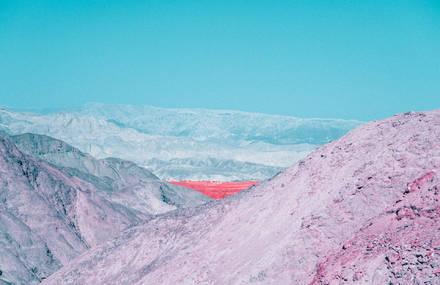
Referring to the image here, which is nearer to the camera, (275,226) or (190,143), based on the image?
(275,226)

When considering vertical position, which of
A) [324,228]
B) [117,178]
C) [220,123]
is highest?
[324,228]

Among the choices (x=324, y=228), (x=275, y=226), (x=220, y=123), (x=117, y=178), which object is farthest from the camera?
(x=220, y=123)

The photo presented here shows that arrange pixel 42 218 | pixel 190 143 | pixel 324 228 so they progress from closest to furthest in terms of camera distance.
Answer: pixel 324 228, pixel 42 218, pixel 190 143

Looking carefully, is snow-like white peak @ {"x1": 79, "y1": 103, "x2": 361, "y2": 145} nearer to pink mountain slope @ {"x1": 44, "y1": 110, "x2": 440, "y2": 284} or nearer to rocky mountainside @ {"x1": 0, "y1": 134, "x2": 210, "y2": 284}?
rocky mountainside @ {"x1": 0, "y1": 134, "x2": 210, "y2": 284}

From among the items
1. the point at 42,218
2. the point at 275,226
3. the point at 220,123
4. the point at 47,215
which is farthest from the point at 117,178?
the point at 220,123

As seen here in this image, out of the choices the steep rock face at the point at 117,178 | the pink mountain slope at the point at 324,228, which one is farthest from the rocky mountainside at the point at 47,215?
the pink mountain slope at the point at 324,228

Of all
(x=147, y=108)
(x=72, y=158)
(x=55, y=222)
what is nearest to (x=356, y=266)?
(x=55, y=222)

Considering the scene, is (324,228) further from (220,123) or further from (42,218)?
(220,123)

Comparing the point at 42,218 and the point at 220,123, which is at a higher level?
the point at 42,218

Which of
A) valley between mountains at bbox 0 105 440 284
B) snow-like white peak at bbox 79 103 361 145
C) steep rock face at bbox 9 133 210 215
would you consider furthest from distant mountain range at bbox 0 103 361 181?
valley between mountains at bbox 0 105 440 284
